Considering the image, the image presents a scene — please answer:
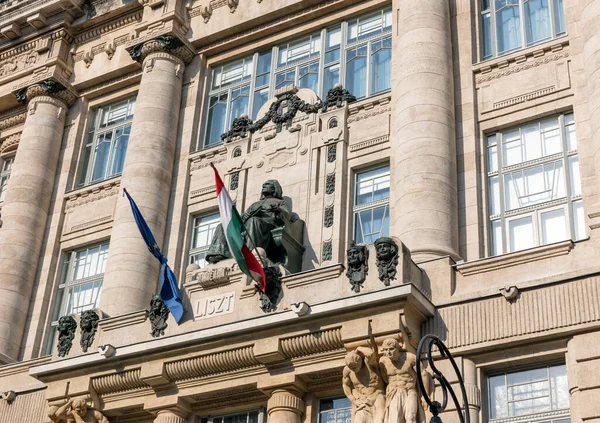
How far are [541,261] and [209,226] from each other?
1048cm

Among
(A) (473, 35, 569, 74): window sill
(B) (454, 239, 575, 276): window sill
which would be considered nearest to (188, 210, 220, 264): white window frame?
(A) (473, 35, 569, 74): window sill

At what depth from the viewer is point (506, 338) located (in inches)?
773

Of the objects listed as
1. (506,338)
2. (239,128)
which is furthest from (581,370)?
(239,128)

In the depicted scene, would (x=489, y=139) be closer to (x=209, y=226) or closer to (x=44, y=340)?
(x=209, y=226)

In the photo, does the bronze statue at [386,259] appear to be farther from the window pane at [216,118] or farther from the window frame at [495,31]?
the window pane at [216,118]

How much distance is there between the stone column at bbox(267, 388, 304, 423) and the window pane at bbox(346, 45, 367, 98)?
933 cm

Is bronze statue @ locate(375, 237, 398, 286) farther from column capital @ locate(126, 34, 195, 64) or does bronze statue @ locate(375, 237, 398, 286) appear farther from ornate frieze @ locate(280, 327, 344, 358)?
column capital @ locate(126, 34, 195, 64)

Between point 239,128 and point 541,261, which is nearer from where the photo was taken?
point 541,261

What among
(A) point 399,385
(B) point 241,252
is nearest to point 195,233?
(B) point 241,252

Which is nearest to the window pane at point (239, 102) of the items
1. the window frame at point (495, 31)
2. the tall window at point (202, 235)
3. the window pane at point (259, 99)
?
the window pane at point (259, 99)

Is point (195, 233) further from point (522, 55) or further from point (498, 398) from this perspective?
point (498, 398)

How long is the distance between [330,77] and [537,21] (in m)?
5.84

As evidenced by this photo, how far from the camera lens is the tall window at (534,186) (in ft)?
73.5

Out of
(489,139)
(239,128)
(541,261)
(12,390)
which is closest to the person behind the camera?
(541,261)
